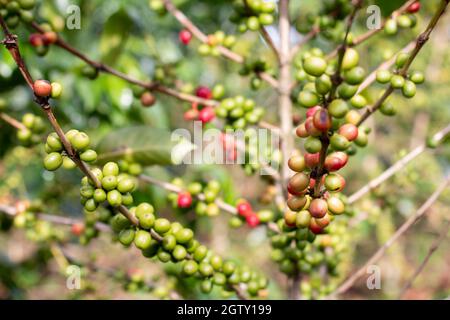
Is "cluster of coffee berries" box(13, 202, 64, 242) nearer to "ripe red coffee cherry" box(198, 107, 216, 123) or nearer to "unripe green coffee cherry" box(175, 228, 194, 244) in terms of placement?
"ripe red coffee cherry" box(198, 107, 216, 123)

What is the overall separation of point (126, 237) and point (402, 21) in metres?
1.18

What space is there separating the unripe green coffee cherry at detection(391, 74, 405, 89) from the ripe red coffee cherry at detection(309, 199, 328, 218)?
361 millimetres

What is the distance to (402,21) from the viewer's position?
5.32ft

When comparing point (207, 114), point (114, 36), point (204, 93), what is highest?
point (114, 36)

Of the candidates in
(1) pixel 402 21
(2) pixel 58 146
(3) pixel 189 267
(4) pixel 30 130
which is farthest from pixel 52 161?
(1) pixel 402 21

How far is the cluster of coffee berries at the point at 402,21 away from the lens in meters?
1.62

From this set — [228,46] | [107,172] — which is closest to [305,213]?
[107,172]

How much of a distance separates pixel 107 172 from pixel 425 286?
5.86 m

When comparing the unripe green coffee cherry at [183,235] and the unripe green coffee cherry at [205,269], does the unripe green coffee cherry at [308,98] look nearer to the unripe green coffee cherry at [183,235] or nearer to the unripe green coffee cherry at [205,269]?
the unripe green coffee cherry at [183,235]

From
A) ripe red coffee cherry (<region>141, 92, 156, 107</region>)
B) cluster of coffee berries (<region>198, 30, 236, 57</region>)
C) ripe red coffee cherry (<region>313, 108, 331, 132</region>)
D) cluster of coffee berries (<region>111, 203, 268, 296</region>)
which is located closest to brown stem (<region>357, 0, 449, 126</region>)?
ripe red coffee cherry (<region>313, 108, 331, 132</region>)

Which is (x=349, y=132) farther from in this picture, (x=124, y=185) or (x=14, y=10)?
(x=14, y=10)

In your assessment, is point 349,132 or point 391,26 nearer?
point 349,132

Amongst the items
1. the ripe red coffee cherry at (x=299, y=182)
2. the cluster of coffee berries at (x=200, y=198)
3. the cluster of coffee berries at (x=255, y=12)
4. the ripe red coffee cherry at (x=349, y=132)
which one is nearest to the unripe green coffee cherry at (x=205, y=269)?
the cluster of coffee berries at (x=200, y=198)

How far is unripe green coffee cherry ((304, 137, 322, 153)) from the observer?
94cm
